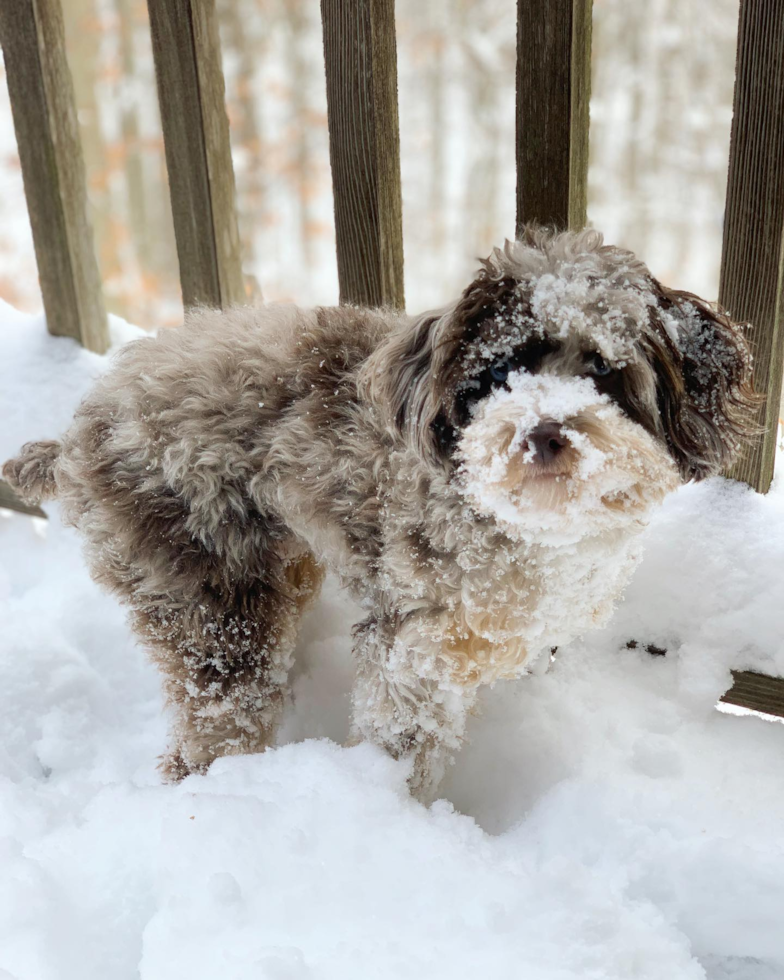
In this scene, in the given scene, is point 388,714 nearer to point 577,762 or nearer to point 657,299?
point 577,762

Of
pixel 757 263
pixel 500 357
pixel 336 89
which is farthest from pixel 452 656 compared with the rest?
pixel 336 89

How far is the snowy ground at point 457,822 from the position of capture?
5.12ft

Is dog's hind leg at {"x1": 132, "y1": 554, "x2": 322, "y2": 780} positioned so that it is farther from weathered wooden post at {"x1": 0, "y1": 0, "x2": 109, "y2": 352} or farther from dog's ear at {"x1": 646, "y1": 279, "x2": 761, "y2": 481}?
weathered wooden post at {"x1": 0, "y1": 0, "x2": 109, "y2": 352}

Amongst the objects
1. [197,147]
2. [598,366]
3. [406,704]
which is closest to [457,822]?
[406,704]

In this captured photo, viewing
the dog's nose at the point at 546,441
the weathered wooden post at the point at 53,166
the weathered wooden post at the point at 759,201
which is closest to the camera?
the dog's nose at the point at 546,441

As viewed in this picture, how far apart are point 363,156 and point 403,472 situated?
106cm

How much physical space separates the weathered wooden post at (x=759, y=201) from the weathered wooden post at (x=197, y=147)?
1.57 m

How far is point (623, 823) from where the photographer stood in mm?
1841

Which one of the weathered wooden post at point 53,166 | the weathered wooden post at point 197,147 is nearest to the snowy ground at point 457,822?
the weathered wooden post at point 197,147

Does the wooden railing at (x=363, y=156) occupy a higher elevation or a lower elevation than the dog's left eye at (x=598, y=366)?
higher

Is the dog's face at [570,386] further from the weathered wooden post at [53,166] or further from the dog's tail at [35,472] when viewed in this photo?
the weathered wooden post at [53,166]

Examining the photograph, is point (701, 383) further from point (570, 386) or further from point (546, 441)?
point (546, 441)

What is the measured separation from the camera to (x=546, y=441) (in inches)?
60.8

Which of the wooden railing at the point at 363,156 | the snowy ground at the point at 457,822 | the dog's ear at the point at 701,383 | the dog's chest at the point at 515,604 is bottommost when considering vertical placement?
the snowy ground at the point at 457,822
